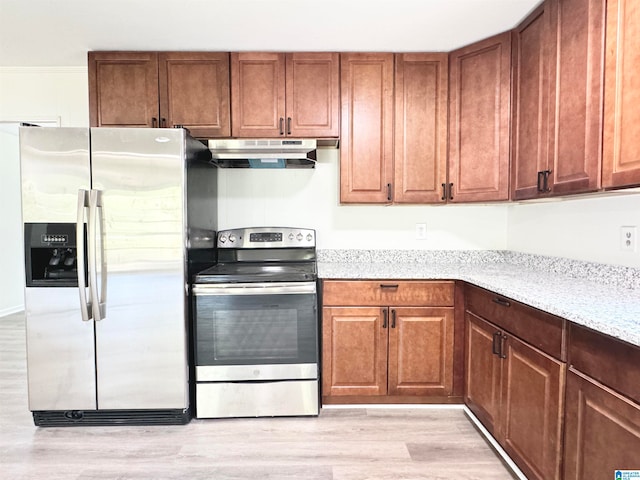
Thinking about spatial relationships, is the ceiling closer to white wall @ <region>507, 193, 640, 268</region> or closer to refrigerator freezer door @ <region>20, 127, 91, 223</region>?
refrigerator freezer door @ <region>20, 127, 91, 223</region>

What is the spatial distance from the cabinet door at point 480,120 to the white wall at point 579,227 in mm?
358

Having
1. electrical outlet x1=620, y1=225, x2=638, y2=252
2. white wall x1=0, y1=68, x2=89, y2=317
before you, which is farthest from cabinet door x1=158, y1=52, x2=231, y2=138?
electrical outlet x1=620, y1=225, x2=638, y2=252

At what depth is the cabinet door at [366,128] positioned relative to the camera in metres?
2.45

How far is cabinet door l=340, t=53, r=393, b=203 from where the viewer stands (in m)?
2.45

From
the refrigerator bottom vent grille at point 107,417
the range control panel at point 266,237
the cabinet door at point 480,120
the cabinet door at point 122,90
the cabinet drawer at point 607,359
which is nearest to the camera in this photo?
the cabinet drawer at point 607,359

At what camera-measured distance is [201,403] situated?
218 cm

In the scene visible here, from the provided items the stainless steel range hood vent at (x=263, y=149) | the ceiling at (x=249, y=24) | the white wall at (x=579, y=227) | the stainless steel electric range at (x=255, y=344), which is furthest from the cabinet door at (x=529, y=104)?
the stainless steel electric range at (x=255, y=344)

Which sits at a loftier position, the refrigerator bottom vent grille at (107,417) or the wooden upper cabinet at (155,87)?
the wooden upper cabinet at (155,87)

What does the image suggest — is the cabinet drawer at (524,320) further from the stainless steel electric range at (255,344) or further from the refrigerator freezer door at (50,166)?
the refrigerator freezer door at (50,166)

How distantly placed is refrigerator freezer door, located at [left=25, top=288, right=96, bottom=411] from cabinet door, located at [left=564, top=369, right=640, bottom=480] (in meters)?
2.28

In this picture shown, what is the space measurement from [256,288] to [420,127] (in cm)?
149

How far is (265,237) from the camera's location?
2730 mm

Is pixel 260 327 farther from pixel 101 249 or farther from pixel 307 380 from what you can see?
pixel 101 249

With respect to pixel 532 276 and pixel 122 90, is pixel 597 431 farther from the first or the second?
pixel 122 90
